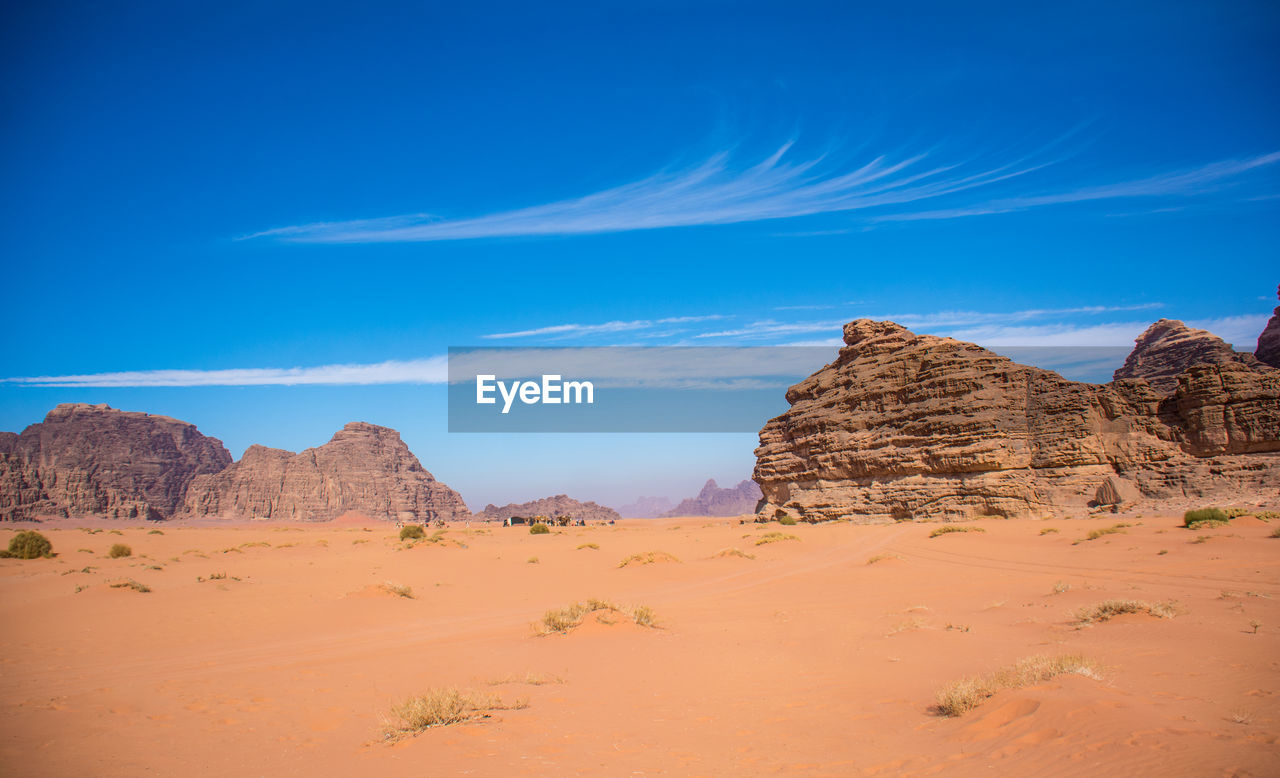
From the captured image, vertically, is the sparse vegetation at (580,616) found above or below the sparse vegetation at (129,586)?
below

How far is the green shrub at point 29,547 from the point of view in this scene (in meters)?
27.8

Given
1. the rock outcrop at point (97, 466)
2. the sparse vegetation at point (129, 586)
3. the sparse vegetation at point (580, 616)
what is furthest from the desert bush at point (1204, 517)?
the rock outcrop at point (97, 466)

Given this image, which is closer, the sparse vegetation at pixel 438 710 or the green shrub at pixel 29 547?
the sparse vegetation at pixel 438 710

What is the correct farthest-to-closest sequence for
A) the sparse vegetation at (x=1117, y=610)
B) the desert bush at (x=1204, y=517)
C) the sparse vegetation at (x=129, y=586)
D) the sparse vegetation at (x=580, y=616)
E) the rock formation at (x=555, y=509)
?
the rock formation at (x=555, y=509), the desert bush at (x=1204, y=517), the sparse vegetation at (x=129, y=586), the sparse vegetation at (x=580, y=616), the sparse vegetation at (x=1117, y=610)

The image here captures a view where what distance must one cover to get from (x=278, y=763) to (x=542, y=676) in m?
3.41

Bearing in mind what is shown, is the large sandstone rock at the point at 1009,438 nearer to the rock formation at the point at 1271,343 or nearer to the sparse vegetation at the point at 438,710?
the rock formation at the point at 1271,343

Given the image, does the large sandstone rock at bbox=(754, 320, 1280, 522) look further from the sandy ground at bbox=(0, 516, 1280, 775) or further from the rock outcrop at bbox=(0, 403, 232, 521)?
the rock outcrop at bbox=(0, 403, 232, 521)

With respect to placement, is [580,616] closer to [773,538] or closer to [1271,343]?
[773,538]

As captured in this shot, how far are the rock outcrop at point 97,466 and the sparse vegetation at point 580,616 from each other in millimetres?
162408

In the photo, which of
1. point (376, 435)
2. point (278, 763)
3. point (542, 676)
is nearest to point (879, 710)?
point (542, 676)

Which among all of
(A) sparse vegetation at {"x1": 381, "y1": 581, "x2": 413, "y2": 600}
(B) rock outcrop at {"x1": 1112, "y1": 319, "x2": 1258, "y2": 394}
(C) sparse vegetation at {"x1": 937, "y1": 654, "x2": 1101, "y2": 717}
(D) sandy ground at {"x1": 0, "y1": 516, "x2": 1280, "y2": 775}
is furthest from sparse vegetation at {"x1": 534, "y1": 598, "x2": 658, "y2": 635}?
(B) rock outcrop at {"x1": 1112, "y1": 319, "x2": 1258, "y2": 394}

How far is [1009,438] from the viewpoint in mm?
40188

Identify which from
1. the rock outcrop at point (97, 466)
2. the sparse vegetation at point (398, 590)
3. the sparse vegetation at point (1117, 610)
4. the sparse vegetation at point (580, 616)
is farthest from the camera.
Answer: the rock outcrop at point (97, 466)

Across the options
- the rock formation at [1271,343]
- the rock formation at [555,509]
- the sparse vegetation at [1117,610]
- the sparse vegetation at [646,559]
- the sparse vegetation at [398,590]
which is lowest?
the rock formation at [555,509]
